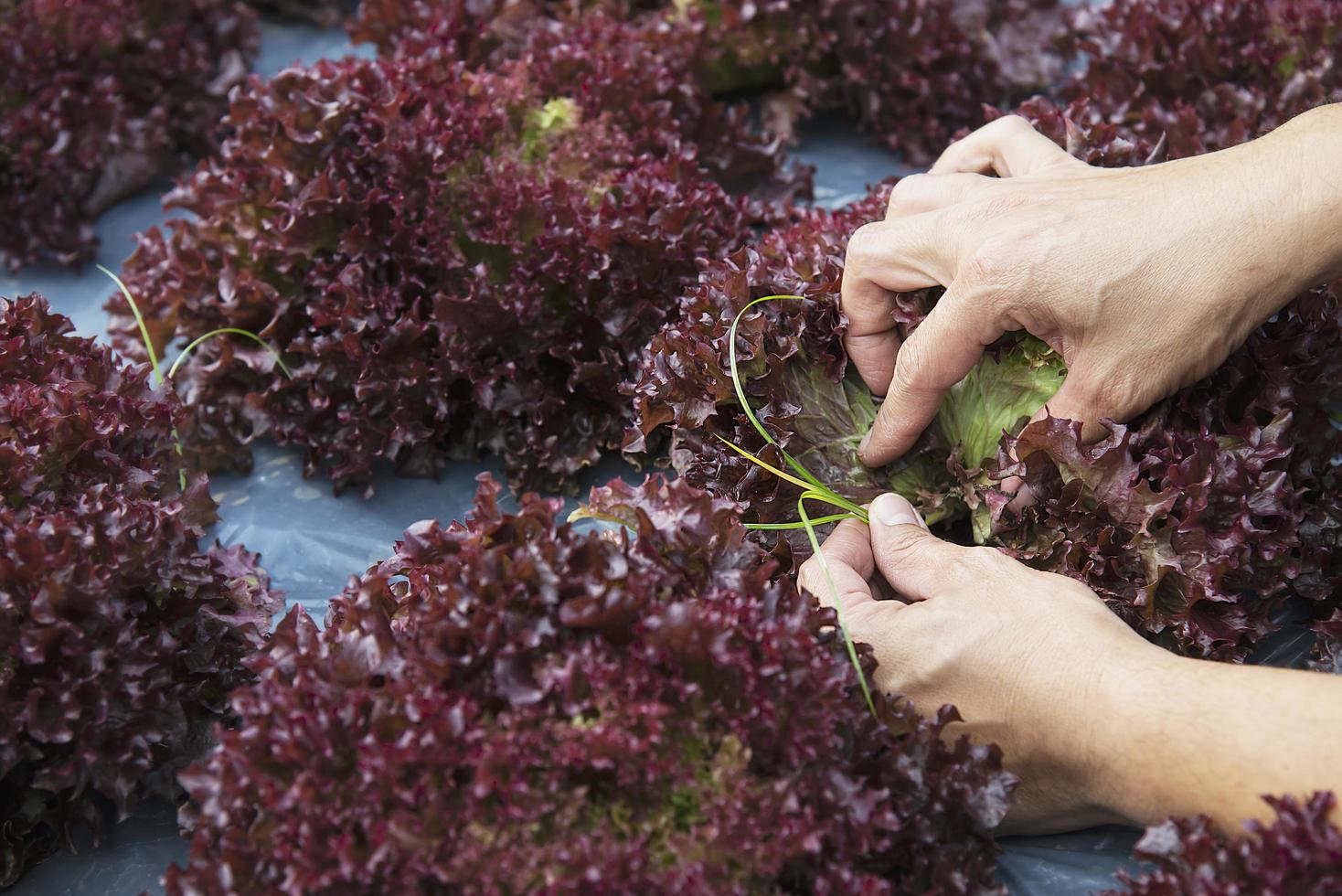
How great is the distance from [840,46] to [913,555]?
2337mm

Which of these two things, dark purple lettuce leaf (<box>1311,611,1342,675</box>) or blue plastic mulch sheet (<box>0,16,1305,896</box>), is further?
dark purple lettuce leaf (<box>1311,611,1342,675</box>)

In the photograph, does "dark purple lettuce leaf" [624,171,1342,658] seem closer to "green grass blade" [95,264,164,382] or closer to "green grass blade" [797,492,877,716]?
"green grass blade" [797,492,877,716]

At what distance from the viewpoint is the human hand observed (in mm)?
1877

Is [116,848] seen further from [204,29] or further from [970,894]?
[204,29]

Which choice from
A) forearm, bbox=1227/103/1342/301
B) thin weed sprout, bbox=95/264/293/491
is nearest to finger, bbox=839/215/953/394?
forearm, bbox=1227/103/1342/301

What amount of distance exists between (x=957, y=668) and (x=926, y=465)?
0.67 metres

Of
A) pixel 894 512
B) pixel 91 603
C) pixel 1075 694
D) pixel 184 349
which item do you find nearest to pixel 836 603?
pixel 894 512

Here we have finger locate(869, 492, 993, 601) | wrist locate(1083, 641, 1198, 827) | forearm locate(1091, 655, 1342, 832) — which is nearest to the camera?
forearm locate(1091, 655, 1342, 832)

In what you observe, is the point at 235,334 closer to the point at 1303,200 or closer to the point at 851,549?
the point at 851,549

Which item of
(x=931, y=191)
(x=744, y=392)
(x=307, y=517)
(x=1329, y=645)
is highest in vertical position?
(x=931, y=191)

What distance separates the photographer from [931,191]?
97.4 inches

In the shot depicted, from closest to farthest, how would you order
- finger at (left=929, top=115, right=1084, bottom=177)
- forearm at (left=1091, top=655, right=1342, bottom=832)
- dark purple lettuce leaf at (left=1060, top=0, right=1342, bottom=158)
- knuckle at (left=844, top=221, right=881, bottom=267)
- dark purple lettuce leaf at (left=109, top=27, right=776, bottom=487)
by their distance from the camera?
forearm at (left=1091, top=655, right=1342, bottom=832) → knuckle at (left=844, top=221, right=881, bottom=267) → finger at (left=929, top=115, right=1084, bottom=177) → dark purple lettuce leaf at (left=109, top=27, right=776, bottom=487) → dark purple lettuce leaf at (left=1060, top=0, right=1342, bottom=158)

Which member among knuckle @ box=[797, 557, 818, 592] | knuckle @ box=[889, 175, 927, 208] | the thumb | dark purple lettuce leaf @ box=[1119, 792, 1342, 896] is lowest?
knuckle @ box=[797, 557, 818, 592]

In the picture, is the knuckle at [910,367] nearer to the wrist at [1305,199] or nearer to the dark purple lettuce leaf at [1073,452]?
the dark purple lettuce leaf at [1073,452]
